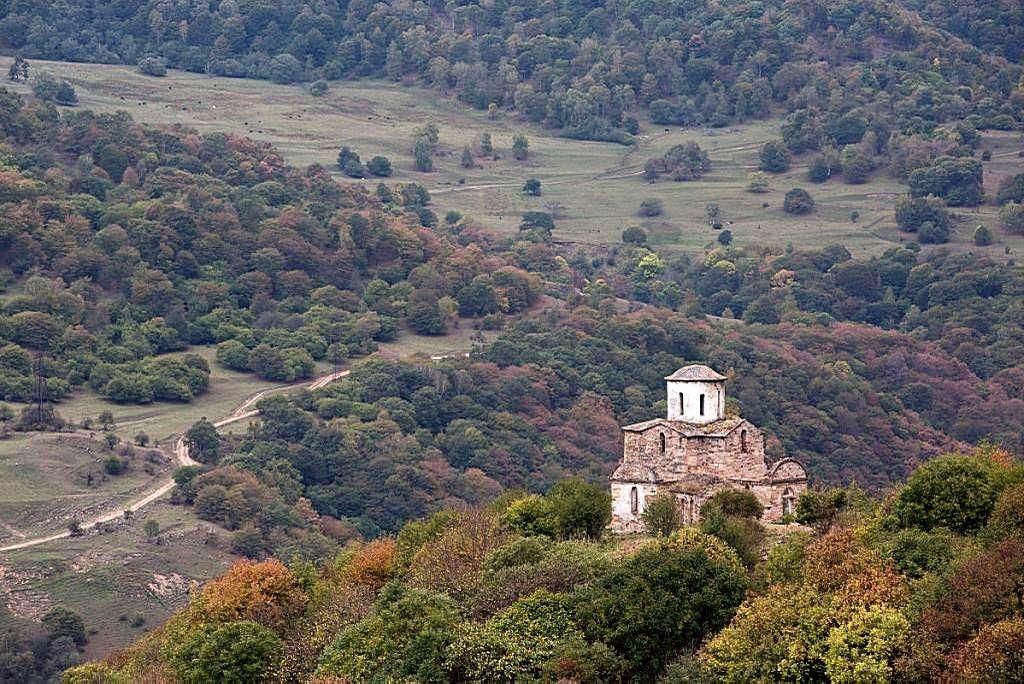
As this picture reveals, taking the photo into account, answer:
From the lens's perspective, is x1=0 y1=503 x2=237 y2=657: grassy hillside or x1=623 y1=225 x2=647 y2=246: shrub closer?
x1=0 y1=503 x2=237 y2=657: grassy hillside

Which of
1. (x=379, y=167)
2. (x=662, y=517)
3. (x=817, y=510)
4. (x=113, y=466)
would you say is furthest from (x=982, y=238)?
(x=662, y=517)

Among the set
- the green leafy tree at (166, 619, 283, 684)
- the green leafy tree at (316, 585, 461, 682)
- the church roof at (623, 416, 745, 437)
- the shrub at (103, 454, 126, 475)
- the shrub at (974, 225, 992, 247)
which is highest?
the church roof at (623, 416, 745, 437)

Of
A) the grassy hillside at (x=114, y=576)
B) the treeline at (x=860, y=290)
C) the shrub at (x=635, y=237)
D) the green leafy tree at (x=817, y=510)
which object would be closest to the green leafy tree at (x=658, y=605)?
the green leafy tree at (x=817, y=510)

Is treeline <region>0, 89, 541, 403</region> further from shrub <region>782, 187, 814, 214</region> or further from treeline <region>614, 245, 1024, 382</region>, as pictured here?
shrub <region>782, 187, 814, 214</region>

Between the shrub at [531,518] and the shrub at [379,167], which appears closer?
the shrub at [531,518]

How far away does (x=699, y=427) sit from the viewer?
206ft

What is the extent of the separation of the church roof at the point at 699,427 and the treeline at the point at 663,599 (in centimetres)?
234

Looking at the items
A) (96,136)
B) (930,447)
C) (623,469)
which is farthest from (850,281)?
(623,469)

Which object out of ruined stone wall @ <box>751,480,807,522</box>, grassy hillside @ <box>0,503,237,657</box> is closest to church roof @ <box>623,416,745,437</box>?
ruined stone wall @ <box>751,480,807,522</box>

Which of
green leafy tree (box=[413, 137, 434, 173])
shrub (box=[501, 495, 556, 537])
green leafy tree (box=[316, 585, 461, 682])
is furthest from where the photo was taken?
green leafy tree (box=[413, 137, 434, 173])

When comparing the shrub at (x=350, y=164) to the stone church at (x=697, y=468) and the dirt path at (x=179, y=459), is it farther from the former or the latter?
the stone church at (x=697, y=468)

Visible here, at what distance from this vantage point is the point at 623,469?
63156 mm

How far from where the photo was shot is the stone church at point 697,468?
6225cm

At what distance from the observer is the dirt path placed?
9262cm
